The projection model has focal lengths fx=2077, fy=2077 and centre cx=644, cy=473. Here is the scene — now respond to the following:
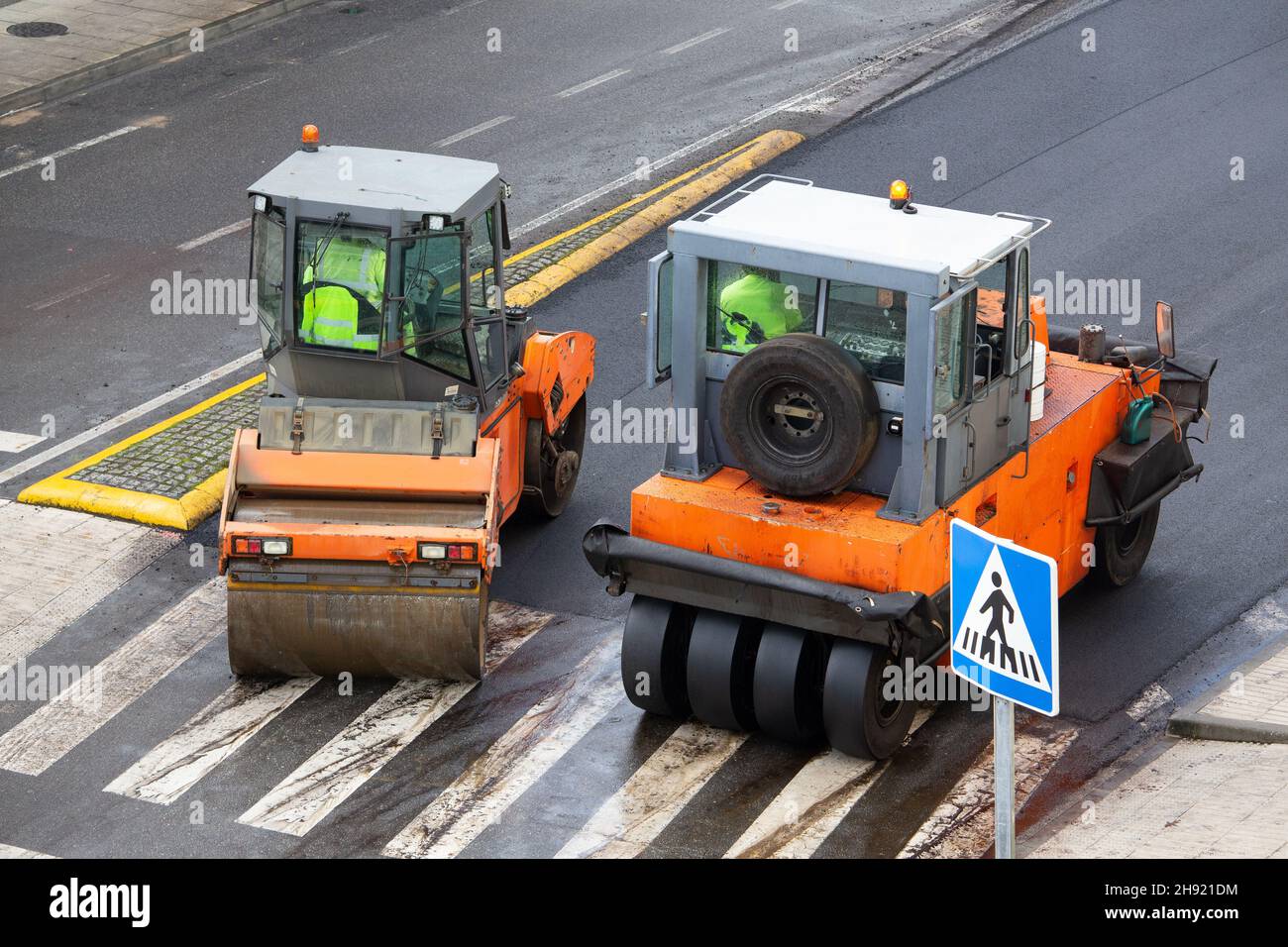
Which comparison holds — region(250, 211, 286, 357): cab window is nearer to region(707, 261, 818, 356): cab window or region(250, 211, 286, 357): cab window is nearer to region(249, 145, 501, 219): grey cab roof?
region(249, 145, 501, 219): grey cab roof

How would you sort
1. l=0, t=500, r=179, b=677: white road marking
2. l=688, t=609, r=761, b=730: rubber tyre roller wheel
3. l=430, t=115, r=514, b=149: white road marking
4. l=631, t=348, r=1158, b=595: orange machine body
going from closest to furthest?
1. l=631, t=348, r=1158, b=595: orange machine body
2. l=688, t=609, r=761, b=730: rubber tyre roller wheel
3. l=0, t=500, r=179, b=677: white road marking
4. l=430, t=115, r=514, b=149: white road marking

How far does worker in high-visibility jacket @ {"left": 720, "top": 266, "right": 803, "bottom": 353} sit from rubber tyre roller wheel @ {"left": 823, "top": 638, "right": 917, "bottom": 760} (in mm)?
1844

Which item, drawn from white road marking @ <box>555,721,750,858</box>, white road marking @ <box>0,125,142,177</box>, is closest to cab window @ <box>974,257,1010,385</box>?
white road marking @ <box>555,721,750,858</box>

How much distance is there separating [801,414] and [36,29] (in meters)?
17.5

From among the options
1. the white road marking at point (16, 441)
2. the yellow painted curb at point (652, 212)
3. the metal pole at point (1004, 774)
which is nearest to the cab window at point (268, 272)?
the white road marking at point (16, 441)

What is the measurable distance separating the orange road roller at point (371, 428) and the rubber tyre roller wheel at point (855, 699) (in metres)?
2.31

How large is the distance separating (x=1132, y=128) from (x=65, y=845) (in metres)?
14.6

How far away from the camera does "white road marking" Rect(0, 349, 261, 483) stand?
1620cm

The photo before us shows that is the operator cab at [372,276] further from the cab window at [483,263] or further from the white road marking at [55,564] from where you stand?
the white road marking at [55,564]

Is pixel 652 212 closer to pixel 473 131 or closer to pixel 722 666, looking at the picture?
pixel 473 131

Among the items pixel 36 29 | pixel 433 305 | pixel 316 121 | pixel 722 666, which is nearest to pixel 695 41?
pixel 316 121

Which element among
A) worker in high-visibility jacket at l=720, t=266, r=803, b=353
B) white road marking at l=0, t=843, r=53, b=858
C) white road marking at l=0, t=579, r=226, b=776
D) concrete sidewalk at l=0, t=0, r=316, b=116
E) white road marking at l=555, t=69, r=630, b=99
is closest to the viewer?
white road marking at l=0, t=843, r=53, b=858

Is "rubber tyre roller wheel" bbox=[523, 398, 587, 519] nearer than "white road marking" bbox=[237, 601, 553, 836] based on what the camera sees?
No

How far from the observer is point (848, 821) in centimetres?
1177
